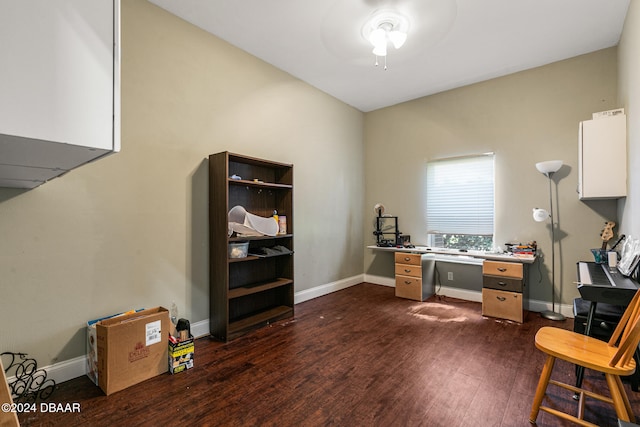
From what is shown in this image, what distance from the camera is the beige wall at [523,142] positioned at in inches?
131

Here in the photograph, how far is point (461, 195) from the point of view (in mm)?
4227

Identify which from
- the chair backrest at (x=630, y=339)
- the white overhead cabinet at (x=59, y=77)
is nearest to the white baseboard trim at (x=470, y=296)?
the chair backrest at (x=630, y=339)

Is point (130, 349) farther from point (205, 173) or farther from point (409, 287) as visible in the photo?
point (409, 287)

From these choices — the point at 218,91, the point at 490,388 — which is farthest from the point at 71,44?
the point at 490,388

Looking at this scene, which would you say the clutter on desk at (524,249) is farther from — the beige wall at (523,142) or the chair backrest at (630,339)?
the chair backrest at (630,339)

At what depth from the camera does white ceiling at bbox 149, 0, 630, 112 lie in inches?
102

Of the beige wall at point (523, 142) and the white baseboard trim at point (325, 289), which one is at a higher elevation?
the beige wall at point (523, 142)

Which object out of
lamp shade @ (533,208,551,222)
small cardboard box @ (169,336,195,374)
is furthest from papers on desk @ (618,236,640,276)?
small cardboard box @ (169,336,195,374)

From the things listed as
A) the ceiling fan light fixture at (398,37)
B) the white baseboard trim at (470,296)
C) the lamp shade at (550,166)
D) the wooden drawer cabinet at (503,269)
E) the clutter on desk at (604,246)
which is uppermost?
the ceiling fan light fixture at (398,37)

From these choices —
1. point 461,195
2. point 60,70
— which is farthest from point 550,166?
point 60,70

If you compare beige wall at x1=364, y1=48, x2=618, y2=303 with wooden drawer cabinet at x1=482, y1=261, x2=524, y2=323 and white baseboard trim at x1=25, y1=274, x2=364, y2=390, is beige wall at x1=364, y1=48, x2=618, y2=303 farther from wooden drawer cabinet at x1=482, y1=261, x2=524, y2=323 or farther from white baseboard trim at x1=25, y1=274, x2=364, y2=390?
white baseboard trim at x1=25, y1=274, x2=364, y2=390

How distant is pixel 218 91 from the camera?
3.05 m

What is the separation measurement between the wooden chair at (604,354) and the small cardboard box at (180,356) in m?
2.33

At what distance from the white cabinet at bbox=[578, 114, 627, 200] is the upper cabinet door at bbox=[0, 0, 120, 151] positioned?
12.8 feet
